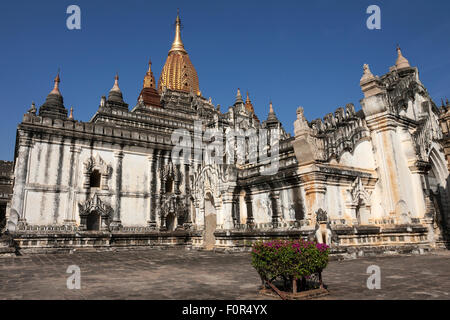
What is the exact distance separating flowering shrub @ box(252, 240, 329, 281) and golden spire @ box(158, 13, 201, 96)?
46.4 metres

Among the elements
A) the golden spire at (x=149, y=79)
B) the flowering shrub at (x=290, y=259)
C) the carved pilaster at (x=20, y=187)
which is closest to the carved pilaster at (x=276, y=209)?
the flowering shrub at (x=290, y=259)

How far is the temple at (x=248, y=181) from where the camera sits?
16.0 m

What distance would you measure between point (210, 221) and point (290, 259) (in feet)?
50.9

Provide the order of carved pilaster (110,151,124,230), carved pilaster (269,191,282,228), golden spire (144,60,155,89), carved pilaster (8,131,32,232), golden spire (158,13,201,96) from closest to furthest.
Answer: carved pilaster (269,191,282,228)
carved pilaster (8,131,32,232)
carved pilaster (110,151,124,230)
golden spire (158,13,201,96)
golden spire (144,60,155,89)

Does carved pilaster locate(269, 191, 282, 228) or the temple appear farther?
carved pilaster locate(269, 191, 282, 228)

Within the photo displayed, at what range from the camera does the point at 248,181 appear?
1972 centimetres

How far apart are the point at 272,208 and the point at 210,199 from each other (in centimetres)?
474

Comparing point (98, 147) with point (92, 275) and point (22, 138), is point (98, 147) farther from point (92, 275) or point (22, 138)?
point (92, 275)

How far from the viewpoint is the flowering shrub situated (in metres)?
6.16

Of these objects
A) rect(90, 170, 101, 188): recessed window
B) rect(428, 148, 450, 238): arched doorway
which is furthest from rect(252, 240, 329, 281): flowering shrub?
rect(90, 170, 101, 188): recessed window

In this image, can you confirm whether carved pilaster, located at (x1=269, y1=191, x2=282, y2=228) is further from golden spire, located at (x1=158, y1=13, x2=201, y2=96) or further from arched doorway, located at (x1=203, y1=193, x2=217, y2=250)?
golden spire, located at (x1=158, y1=13, x2=201, y2=96)

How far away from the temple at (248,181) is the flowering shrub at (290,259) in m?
7.35

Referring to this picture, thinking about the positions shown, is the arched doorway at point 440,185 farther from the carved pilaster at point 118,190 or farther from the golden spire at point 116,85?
the golden spire at point 116,85

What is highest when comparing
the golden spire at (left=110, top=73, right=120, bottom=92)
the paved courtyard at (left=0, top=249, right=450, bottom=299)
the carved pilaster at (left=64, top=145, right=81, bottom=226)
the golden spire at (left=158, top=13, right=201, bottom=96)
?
the golden spire at (left=158, top=13, right=201, bottom=96)
